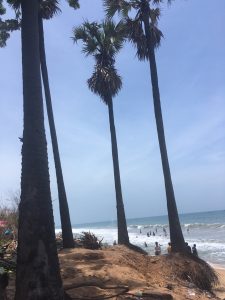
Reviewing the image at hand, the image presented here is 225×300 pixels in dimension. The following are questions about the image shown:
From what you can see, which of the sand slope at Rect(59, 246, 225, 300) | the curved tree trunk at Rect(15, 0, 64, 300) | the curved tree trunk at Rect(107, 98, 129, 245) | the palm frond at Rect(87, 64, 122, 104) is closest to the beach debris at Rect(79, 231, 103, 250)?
the curved tree trunk at Rect(107, 98, 129, 245)

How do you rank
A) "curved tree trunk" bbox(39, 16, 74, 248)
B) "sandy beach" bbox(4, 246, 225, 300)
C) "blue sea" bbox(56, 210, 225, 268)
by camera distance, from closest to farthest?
1. "sandy beach" bbox(4, 246, 225, 300)
2. "curved tree trunk" bbox(39, 16, 74, 248)
3. "blue sea" bbox(56, 210, 225, 268)

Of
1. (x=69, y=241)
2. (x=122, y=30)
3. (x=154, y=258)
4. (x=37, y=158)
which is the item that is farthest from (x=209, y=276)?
(x=122, y=30)

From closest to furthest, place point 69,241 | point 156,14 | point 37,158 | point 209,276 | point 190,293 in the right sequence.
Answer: point 37,158 → point 190,293 → point 209,276 → point 69,241 → point 156,14

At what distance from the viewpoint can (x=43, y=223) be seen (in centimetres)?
654

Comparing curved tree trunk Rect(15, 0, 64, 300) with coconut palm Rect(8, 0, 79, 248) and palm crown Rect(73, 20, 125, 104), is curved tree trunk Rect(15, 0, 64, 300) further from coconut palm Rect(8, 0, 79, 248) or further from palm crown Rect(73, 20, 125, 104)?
palm crown Rect(73, 20, 125, 104)

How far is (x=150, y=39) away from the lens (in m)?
18.4

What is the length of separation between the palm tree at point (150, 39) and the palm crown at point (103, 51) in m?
1.62

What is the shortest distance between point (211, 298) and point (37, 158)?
20.1 feet

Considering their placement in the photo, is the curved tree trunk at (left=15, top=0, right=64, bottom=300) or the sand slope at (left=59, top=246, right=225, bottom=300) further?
the sand slope at (left=59, top=246, right=225, bottom=300)

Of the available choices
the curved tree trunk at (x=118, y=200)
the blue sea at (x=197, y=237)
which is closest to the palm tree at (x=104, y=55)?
the curved tree trunk at (x=118, y=200)

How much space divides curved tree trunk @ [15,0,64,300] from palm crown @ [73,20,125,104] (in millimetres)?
14337

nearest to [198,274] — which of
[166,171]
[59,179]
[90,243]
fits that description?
[166,171]

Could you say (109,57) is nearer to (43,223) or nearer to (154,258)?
(154,258)

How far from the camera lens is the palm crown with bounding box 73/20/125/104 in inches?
861
